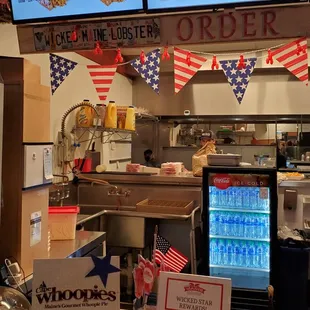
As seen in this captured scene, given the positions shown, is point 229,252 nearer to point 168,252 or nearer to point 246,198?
point 246,198

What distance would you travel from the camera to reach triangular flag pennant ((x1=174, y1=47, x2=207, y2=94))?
14.0 ft

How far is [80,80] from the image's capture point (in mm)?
5012

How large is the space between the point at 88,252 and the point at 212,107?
14.6 feet

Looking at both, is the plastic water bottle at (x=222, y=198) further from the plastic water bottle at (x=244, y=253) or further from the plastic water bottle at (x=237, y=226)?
the plastic water bottle at (x=244, y=253)

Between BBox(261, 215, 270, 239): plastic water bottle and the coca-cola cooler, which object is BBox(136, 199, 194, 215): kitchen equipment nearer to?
the coca-cola cooler

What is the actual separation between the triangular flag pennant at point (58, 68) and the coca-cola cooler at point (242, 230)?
69.3 inches

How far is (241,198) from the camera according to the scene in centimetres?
389

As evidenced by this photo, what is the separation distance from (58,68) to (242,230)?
98.7 inches

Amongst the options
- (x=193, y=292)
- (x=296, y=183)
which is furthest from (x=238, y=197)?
(x=193, y=292)

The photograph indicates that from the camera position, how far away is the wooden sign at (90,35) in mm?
2322

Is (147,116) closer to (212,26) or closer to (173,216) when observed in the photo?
(173,216)

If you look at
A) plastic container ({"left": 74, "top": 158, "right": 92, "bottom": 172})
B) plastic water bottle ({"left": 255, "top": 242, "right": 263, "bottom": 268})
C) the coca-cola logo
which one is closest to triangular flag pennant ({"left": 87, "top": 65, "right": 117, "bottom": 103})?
plastic container ({"left": 74, "top": 158, "right": 92, "bottom": 172})

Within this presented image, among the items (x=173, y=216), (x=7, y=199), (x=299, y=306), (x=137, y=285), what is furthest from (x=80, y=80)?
(x=137, y=285)

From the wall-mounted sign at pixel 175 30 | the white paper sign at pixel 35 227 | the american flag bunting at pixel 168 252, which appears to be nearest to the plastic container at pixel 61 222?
the white paper sign at pixel 35 227
